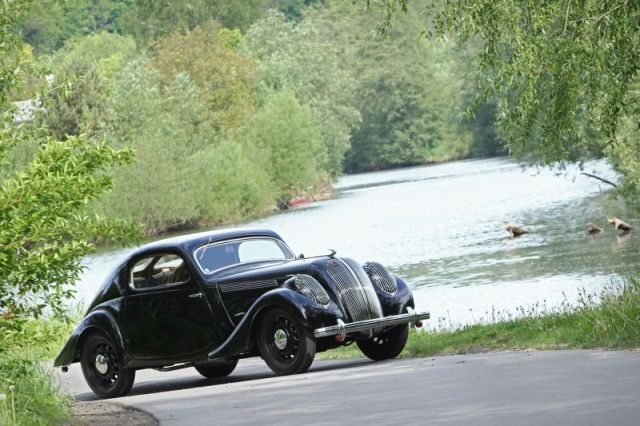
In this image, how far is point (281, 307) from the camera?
14.9m

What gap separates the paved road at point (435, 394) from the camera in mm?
9898

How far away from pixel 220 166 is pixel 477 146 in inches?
2428

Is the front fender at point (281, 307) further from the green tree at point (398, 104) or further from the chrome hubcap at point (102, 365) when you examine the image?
the green tree at point (398, 104)

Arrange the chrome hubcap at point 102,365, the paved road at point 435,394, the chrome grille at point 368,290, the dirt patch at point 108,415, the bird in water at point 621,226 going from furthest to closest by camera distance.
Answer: the bird in water at point 621,226 < the chrome hubcap at point 102,365 < the chrome grille at point 368,290 < the dirt patch at point 108,415 < the paved road at point 435,394

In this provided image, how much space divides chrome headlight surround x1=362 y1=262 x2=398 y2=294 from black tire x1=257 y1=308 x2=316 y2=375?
4.68 ft

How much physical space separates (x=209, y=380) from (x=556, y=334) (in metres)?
4.29

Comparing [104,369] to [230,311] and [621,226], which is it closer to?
[230,311]

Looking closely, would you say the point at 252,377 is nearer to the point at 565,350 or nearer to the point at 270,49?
the point at 565,350

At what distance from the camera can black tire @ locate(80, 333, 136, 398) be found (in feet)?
52.8

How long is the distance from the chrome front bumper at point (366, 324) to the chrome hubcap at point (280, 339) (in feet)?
1.63

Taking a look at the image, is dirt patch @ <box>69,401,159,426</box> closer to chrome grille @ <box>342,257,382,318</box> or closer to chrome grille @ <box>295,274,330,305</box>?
chrome grille @ <box>295,274,330,305</box>

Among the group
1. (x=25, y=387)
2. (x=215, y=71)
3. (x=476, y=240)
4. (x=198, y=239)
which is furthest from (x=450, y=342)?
(x=215, y=71)

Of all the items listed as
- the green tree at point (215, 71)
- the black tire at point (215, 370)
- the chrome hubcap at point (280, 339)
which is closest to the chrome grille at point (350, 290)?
the chrome hubcap at point (280, 339)

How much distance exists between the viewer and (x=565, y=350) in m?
13.9
